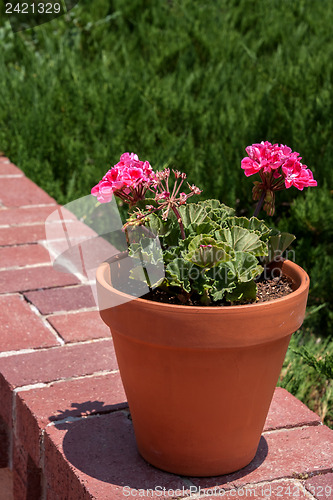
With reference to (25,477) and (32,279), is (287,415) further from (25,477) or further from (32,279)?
(32,279)

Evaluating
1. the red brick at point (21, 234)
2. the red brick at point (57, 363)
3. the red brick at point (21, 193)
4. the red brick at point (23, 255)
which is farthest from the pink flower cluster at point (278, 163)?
the red brick at point (21, 193)

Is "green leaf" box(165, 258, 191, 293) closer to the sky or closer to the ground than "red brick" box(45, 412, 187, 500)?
closer to the sky

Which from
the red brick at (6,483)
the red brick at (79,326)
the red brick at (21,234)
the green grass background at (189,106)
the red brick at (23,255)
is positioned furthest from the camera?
the green grass background at (189,106)

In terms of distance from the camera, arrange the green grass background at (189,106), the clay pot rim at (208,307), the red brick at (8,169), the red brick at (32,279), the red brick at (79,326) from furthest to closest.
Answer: the red brick at (8,169)
the green grass background at (189,106)
the red brick at (32,279)
the red brick at (79,326)
the clay pot rim at (208,307)

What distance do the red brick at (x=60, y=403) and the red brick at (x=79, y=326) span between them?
0.25 m

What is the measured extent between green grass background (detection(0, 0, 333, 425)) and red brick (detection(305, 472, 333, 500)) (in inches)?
23.2

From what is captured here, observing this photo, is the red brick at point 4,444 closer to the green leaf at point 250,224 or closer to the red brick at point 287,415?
the red brick at point 287,415

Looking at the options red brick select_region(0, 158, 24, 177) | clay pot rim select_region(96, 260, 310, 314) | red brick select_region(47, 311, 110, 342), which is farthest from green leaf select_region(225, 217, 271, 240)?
red brick select_region(0, 158, 24, 177)

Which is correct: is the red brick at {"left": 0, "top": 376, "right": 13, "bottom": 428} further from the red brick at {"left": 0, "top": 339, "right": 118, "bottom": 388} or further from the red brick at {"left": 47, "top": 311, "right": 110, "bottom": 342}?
the red brick at {"left": 47, "top": 311, "right": 110, "bottom": 342}

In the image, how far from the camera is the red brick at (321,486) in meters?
1.43

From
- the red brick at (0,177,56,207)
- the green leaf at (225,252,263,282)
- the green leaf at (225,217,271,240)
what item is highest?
the green leaf at (225,217,271,240)

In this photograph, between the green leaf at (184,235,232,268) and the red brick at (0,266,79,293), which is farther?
the red brick at (0,266,79,293)

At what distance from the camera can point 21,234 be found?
9.18 feet

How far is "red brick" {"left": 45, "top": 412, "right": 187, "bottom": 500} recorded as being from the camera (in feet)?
4.63
